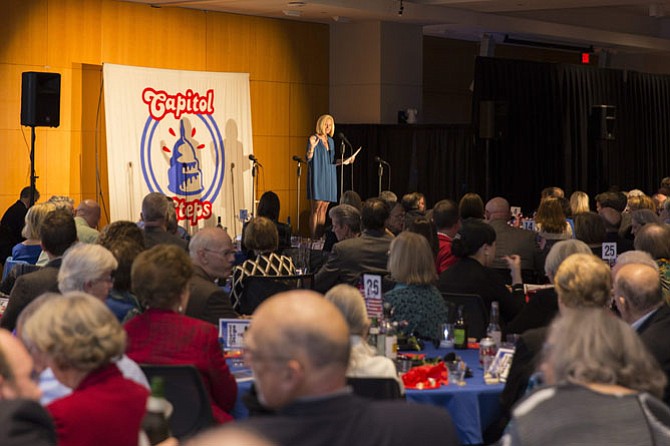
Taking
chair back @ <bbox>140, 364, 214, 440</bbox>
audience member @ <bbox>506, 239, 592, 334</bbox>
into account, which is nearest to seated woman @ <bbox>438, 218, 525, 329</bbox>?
audience member @ <bbox>506, 239, 592, 334</bbox>

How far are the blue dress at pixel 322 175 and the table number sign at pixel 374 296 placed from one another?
9.75 m

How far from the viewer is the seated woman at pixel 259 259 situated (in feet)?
22.8

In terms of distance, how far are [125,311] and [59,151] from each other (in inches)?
338

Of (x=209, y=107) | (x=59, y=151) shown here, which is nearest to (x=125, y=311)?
(x=59, y=151)

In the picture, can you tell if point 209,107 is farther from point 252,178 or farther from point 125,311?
point 125,311

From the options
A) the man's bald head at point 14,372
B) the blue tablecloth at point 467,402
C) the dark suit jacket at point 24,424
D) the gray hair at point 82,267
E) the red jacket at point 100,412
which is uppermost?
the gray hair at point 82,267

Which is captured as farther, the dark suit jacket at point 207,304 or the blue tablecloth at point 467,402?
the dark suit jacket at point 207,304

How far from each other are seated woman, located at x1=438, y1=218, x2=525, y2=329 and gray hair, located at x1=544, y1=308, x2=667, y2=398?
11.5ft

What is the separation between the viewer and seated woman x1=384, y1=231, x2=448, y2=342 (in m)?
5.61

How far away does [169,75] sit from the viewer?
14031 millimetres

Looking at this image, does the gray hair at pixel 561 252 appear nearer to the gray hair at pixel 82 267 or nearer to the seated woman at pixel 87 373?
the gray hair at pixel 82 267

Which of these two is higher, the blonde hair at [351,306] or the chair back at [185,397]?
the blonde hair at [351,306]

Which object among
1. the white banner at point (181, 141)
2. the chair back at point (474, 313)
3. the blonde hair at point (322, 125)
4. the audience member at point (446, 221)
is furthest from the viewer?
the blonde hair at point (322, 125)

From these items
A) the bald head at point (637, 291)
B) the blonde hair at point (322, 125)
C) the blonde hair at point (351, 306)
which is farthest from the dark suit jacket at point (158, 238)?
the blonde hair at point (322, 125)
